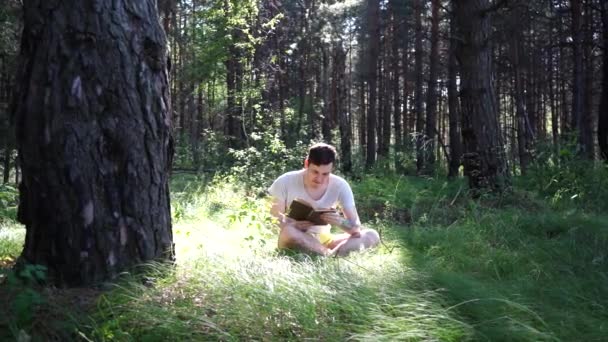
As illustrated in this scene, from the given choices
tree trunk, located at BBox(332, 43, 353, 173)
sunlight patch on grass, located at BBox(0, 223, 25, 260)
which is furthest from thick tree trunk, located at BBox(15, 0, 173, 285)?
tree trunk, located at BBox(332, 43, 353, 173)

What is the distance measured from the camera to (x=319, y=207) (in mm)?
4340

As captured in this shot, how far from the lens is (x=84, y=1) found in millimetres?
2605

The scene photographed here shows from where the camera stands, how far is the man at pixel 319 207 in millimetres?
3965

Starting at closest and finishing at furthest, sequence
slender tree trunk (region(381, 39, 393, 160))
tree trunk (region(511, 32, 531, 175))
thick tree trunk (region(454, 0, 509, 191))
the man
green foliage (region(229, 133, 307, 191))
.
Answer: the man < thick tree trunk (region(454, 0, 509, 191)) < green foliage (region(229, 133, 307, 191)) < tree trunk (region(511, 32, 531, 175)) < slender tree trunk (region(381, 39, 393, 160))

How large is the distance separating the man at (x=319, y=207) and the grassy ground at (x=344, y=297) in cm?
18

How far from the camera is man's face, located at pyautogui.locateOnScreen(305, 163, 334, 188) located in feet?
13.5

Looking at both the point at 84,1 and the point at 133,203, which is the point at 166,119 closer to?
the point at 133,203

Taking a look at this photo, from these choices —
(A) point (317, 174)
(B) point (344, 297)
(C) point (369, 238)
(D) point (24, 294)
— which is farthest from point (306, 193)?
(D) point (24, 294)

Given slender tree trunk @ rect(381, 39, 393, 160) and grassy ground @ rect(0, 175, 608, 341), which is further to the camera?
slender tree trunk @ rect(381, 39, 393, 160)

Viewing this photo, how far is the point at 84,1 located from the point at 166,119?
0.72m

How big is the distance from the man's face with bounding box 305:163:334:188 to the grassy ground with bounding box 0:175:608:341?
1.70 ft

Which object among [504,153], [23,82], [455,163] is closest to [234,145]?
[455,163]

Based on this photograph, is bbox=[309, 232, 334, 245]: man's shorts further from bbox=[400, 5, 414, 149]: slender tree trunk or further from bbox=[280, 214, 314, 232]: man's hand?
bbox=[400, 5, 414, 149]: slender tree trunk

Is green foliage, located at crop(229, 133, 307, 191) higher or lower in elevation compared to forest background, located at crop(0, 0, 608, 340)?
higher
